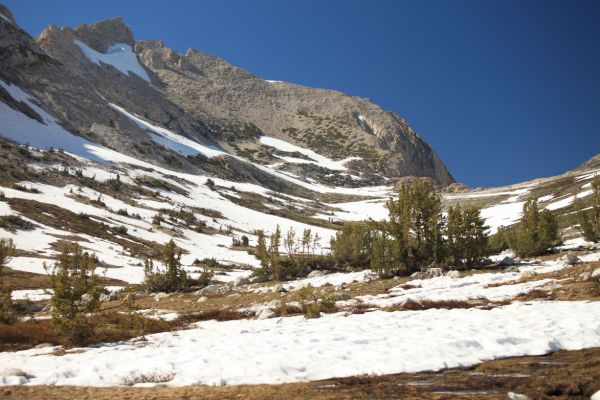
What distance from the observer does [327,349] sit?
10133 mm

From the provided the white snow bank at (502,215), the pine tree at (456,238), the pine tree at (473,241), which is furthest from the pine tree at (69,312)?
the white snow bank at (502,215)

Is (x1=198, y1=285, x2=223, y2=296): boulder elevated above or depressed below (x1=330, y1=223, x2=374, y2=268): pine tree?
below

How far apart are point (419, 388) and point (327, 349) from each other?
3.12 metres

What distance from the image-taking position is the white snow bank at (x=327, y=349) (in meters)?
8.68

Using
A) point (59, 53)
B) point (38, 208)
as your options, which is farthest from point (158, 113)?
point (38, 208)

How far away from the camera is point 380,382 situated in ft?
25.6

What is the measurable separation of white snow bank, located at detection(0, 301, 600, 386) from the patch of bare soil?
45 cm

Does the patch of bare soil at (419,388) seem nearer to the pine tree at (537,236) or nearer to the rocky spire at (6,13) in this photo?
the pine tree at (537,236)

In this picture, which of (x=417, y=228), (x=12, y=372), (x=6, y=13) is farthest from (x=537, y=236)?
(x=6, y=13)

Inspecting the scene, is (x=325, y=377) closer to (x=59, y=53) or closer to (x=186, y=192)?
(x=186, y=192)

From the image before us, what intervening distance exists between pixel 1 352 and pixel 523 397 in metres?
12.3

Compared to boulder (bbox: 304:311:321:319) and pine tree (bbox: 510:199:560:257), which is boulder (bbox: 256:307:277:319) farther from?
pine tree (bbox: 510:199:560:257)

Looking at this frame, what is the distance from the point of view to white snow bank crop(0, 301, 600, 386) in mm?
8680

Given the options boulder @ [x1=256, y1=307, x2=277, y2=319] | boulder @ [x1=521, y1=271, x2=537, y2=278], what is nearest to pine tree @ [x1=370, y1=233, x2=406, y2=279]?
boulder @ [x1=521, y1=271, x2=537, y2=278]
